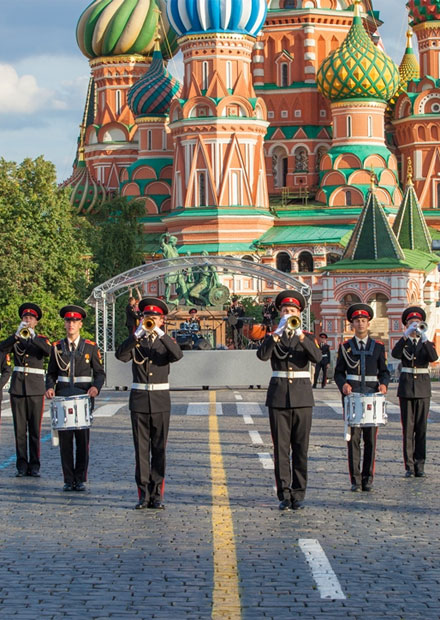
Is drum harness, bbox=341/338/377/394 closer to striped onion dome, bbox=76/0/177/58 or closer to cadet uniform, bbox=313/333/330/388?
cadet uniform, bbox=313/333/330/388

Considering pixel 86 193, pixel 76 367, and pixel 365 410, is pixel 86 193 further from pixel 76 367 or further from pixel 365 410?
pixel 365 410

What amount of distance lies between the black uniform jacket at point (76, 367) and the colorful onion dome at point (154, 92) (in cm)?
6867

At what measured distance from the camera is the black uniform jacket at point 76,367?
12.9 meters

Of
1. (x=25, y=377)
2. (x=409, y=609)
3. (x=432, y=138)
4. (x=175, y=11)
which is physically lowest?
(x=409, y=609)

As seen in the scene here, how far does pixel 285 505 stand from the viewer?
11.3 metres

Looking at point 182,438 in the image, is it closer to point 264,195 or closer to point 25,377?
point 25,377

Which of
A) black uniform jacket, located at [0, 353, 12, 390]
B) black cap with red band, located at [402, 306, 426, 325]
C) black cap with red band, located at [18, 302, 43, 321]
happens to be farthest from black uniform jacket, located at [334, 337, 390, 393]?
black uniform jacket, located at [0, 353, 12, 390]

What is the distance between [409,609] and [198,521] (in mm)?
3152

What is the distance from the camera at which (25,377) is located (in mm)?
14086

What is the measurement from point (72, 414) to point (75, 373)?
1.65 ft

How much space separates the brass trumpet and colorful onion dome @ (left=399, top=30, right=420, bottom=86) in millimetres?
74200

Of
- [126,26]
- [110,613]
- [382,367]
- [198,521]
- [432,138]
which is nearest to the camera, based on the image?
[110,613]

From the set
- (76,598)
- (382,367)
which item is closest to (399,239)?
(382,367)

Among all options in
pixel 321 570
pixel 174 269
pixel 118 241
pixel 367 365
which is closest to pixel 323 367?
pixel 174 269
